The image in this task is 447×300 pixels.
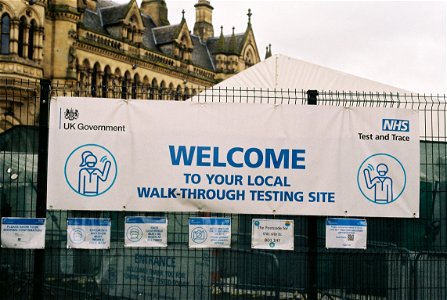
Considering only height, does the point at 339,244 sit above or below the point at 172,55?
below

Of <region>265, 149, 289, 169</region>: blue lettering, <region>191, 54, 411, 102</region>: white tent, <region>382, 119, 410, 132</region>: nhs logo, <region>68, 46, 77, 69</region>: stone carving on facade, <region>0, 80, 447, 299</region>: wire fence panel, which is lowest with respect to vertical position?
<region>0, 80, 447, 299</region>: wire fence panel

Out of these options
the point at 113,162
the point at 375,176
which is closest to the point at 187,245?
the point at 113,162

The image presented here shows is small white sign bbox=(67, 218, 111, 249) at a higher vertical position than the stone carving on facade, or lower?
lower

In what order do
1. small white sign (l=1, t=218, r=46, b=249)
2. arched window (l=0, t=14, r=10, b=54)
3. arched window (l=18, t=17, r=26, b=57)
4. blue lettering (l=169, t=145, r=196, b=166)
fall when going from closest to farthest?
small white sign (l=1, t=218, r=46, b=249)
blue lettering (l=169, t=145, r=196, b=166)
arched window (l=0, t=14, r=10, b=54)
arched window (l=18, t=17, r=26, b=57)

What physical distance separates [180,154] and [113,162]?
0.93m

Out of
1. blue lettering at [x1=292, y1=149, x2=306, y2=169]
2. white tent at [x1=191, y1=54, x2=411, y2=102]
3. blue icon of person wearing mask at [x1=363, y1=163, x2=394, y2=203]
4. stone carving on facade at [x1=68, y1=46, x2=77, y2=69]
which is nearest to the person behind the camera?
blue lettering at [x1=292, y1=149, x2=306, y2=169]

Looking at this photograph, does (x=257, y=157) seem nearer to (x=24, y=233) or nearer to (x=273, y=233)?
(x=273, y=233)

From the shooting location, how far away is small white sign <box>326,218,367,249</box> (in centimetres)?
816


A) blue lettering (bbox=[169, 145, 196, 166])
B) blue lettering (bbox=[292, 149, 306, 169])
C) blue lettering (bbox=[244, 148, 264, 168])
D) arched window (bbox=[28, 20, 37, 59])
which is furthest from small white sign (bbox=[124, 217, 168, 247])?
arched window (bbox=[28, 20, 37, 59])

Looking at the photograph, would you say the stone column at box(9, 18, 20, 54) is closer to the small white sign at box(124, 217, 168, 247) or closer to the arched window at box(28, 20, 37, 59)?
the arched window at box(28, 20, 37, 59)

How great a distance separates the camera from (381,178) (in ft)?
27.2

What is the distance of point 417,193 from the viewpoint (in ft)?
27.3

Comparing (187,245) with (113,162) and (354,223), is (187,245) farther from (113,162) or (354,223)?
(354,223)

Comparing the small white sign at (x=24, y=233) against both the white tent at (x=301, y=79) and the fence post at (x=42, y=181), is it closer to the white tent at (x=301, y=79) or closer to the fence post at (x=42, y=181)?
the fence post at (x=42, y=181)
